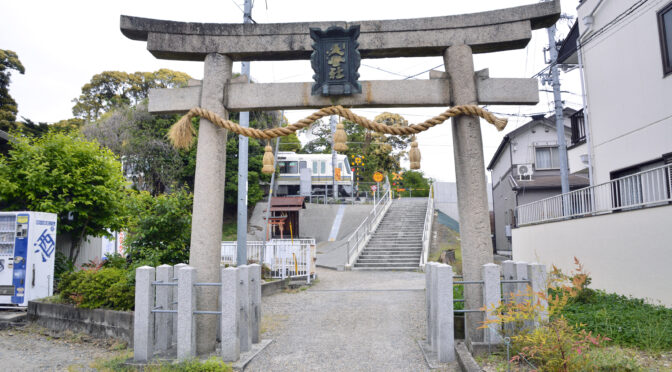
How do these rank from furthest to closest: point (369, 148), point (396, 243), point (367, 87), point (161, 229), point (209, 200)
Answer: point (369, 148) → point (396, 243) → point (161, 229) → point (367, 87) → point (209, 200)

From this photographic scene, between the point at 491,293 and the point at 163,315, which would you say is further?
the point at 163,315

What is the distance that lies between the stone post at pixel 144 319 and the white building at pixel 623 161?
26.9 feet

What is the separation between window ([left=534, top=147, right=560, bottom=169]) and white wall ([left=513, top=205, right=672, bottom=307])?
44.9 feet

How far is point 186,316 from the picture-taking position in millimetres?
5438

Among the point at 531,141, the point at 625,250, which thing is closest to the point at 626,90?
the point at 625,250

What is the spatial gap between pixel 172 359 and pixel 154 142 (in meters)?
25.4

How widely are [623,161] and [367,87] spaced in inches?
320

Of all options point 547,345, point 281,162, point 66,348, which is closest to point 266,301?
point 66,348

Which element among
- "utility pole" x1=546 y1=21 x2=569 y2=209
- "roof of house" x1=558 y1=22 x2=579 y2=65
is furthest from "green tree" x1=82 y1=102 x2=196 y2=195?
"roof of house" x1=558 y1=22 x2=579 y2=65

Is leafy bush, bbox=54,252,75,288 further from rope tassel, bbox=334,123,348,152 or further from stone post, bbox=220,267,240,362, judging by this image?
rope tassel, bbox=334,123,348,152

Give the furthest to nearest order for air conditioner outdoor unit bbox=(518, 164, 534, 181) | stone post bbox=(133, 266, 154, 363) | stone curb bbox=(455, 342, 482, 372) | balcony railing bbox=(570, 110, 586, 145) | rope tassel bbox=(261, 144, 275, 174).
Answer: air conditioner outdoor unit bbox=(518, 164, 534, 181) < balcony railing bbox=(570, 110, 586, 145) < rope tassel bbox=(261, 144, 275, 174) < stone post bbox=(133, 266, 154, 363) < stone curb bbox=(455, 342, 482, 372)

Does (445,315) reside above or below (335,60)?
below

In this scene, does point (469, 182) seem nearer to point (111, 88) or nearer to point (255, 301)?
point (255, 301)

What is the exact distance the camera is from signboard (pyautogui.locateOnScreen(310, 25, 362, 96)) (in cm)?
606
